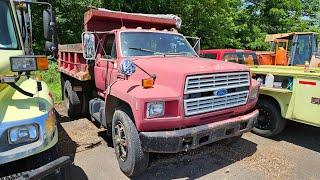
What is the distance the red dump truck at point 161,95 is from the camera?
160 inches

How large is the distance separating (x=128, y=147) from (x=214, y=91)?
1437mm

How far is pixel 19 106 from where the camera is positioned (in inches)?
129

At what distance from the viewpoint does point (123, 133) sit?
15.1 ft

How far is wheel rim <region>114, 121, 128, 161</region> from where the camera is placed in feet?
15.0

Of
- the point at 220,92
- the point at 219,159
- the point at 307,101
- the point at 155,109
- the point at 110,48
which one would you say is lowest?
the point at 219,159

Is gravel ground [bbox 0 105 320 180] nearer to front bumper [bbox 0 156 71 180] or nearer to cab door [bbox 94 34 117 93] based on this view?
front bumper [bbox 0 156 71 180]

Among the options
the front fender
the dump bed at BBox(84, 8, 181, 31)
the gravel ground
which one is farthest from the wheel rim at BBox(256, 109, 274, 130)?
the dump bed at BBox(84, 8, 181, 31)

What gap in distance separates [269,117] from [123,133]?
315 centimetres

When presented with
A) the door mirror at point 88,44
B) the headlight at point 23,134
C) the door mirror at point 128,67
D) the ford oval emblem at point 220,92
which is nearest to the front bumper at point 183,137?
the ford oval emblem at point 220,92

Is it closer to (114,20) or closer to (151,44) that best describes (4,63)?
(151,44)

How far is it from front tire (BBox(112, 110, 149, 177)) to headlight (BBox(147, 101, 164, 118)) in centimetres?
43

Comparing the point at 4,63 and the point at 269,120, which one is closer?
the point at 4,63

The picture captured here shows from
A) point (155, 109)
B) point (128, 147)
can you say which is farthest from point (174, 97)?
point (128, 147)

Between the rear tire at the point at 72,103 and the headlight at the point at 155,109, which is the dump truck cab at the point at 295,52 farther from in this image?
the headlight at the point at 155,109
